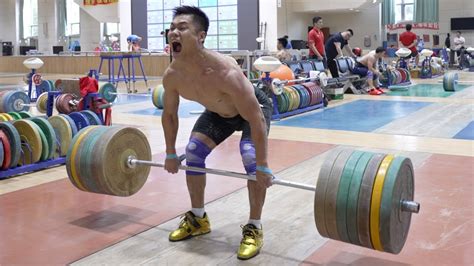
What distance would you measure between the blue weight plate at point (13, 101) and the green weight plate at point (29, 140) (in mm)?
2429

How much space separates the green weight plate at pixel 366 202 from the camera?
2.20 m

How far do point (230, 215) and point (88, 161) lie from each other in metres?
0.92

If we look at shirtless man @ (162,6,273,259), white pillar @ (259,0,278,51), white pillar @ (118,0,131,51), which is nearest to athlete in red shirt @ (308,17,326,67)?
white pillar @ (259,0,278,51)

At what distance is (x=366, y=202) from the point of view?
2201 mm

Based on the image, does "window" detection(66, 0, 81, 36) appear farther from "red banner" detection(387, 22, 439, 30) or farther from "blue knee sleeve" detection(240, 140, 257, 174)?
"blue knee sleeve" detection(240, 140, 257, 174)

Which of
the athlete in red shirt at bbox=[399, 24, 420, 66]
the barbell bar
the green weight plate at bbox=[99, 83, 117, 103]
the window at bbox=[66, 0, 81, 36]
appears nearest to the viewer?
the barbell bar

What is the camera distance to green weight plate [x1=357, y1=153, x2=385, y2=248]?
2.20 m

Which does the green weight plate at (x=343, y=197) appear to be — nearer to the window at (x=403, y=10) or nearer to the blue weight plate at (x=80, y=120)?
the blue weight plate at (x=80, y=120)

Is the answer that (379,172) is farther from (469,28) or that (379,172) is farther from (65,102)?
(469,28)

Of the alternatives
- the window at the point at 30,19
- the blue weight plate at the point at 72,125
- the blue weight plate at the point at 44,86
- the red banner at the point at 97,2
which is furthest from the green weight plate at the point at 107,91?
the window at the point at 30,19

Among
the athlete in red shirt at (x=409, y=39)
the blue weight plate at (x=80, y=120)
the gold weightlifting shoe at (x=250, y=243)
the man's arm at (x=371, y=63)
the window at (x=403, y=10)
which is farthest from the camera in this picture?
the window at (x=403, y=10)

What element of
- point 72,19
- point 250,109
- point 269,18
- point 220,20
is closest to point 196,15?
point 250,109

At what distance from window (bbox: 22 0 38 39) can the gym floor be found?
24.7 m

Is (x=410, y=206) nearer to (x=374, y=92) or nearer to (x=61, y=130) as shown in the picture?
(x=61, y=130)
